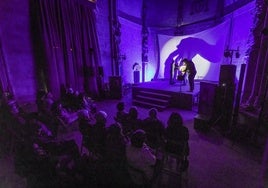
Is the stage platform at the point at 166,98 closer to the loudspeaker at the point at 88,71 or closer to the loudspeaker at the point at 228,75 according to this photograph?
the loudspeaker at the point at 228,75

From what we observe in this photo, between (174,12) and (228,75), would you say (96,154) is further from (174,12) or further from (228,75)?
(174,12)

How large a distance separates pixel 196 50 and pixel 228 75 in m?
7.33

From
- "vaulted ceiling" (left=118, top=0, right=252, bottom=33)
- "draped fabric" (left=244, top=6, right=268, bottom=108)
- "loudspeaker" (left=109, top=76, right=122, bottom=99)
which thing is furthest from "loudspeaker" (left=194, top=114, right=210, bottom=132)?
"vaulted ceiling" (left=118, top=0, right=252, bottom=33)

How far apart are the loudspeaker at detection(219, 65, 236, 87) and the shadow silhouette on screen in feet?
19.4

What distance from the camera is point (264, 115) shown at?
4508 mm

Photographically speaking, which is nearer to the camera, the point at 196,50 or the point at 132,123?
the point at 132,123

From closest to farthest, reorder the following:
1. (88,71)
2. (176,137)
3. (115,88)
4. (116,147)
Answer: (116,147) → (176,137) → (88,71) → (115,88)

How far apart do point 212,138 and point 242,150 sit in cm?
80

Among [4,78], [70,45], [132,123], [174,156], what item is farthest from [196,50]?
[4,78]

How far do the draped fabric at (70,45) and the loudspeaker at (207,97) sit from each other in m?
5.62

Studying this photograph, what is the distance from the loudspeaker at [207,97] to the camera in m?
4.88

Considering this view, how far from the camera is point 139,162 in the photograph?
2.45 metres

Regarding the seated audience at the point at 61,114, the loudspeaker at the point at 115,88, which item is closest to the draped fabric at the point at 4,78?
the seated audience at the point at 61,114

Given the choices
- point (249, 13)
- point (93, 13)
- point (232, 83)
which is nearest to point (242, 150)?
point (232, 83)
